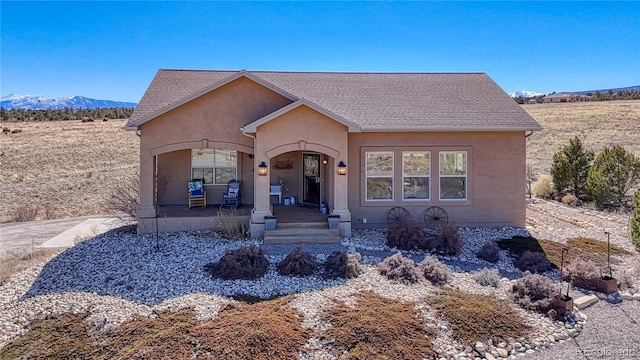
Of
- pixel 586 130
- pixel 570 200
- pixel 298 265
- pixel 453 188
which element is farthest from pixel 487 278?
pixel 586 130

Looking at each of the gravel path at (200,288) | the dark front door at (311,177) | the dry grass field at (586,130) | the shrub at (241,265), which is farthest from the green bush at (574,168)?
the shrub at (241,265)

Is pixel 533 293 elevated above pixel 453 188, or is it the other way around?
pixel 453 188

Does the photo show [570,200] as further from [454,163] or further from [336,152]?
[336,152]

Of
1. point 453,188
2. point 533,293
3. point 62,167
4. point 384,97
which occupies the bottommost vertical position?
point 533,293

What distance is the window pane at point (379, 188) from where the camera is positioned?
13.2 meters

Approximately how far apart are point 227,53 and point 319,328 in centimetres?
2583

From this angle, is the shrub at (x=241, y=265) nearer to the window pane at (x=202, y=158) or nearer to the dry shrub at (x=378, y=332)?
the dry shrub at (x=378, y=332)

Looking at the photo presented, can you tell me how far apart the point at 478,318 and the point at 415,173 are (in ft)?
23.7

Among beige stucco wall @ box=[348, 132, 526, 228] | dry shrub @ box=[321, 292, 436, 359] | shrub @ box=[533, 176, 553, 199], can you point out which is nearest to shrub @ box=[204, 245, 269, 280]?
dry shrub @ box=[321, 292, 436, 359]

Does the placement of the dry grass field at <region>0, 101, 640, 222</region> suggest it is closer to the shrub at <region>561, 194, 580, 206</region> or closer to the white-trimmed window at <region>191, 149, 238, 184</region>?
the white-trimmed window at <region>191, 149, 238, 184</region>

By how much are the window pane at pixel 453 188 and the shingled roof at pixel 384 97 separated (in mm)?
1853

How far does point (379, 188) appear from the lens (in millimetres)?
13289

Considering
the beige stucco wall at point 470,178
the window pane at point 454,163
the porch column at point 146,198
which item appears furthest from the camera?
the window pane at point 454,163

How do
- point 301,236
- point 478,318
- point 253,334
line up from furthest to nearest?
point 301,236
point 478,318
point 253,334
